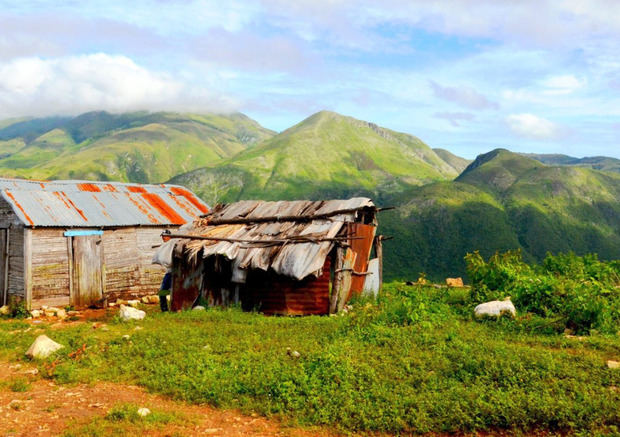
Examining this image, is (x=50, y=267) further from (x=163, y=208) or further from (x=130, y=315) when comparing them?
(x=163, y=208)

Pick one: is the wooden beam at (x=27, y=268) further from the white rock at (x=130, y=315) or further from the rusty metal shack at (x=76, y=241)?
the white rock at (x=130, y=315)

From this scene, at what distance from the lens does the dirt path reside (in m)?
7.14

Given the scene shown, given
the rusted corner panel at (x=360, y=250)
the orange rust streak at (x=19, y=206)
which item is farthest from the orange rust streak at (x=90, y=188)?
the rusted corner panel at (x=360, y=250)

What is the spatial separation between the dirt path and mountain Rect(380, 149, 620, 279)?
110 ft

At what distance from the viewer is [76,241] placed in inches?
723

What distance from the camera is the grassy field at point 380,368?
7195 mm

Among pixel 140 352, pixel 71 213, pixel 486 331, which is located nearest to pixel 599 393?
pixel 486 331

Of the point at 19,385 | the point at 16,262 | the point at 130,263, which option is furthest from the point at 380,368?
the point at 16,262

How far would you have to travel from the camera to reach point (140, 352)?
34.6ft

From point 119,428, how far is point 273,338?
4.68m

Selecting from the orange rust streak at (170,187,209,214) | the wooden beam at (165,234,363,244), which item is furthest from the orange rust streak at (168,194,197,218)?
the wooden beam at (165,234,363,244)

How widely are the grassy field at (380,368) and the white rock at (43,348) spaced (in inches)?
14.5

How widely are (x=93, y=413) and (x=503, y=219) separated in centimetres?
4921

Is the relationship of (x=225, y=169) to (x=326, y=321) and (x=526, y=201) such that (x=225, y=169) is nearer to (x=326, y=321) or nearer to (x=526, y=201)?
(x=526, y=201)
